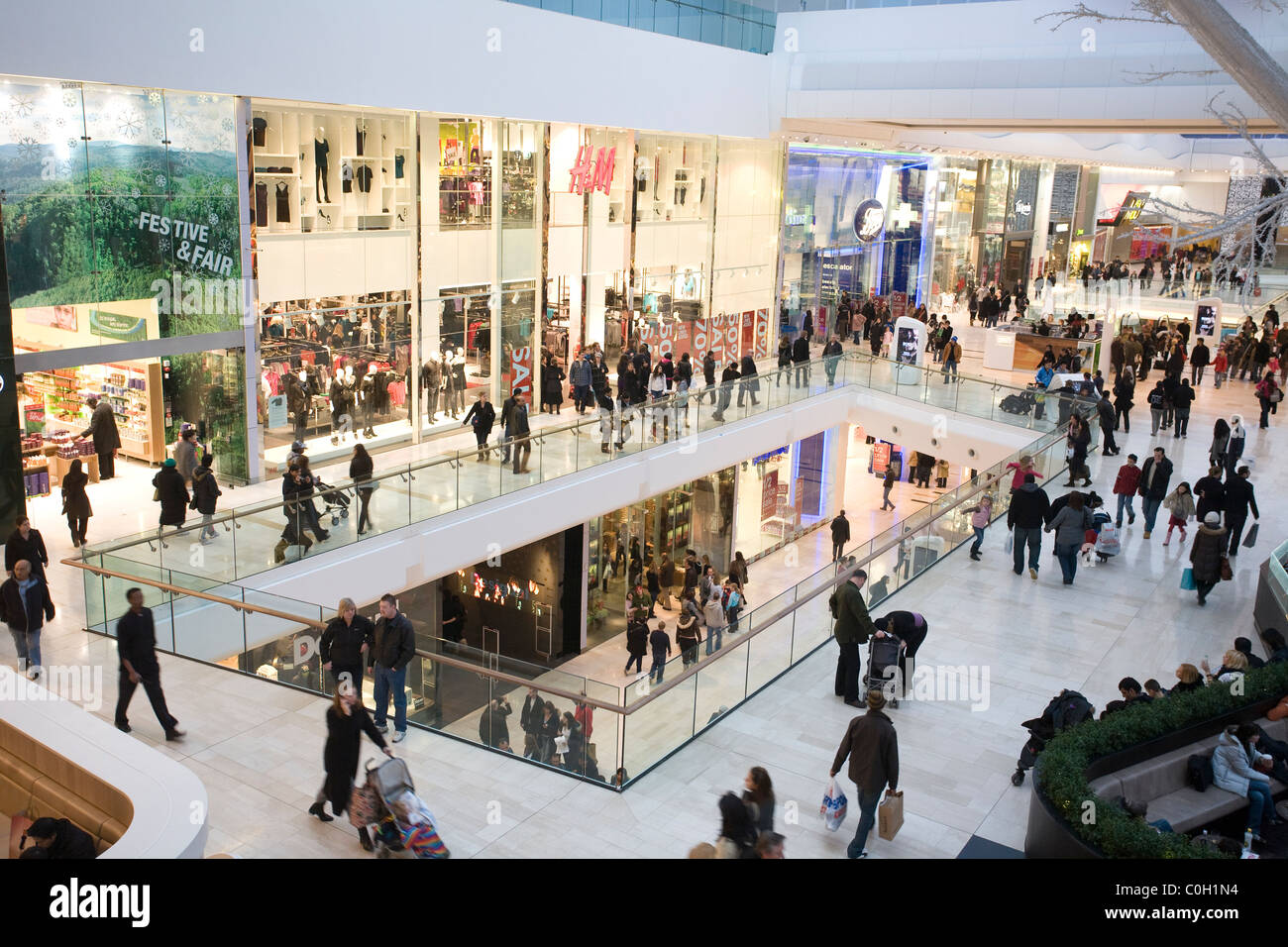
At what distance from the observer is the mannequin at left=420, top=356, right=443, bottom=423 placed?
20.0 m

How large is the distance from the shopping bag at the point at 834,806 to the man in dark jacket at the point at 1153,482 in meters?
8.99

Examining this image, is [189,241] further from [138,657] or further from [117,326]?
[138,657]

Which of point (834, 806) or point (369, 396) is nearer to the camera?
point (834, 806)

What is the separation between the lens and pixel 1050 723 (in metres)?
9.05

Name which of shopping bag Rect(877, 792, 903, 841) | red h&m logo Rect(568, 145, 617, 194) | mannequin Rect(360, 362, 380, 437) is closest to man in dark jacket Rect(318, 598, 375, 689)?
shopping bag Rect(877, 792, 903, 841)

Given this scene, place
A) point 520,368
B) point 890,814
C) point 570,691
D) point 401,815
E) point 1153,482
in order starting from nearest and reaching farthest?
point 401,815
point 890,814
point 570,691
point 1153,482
point 520,368

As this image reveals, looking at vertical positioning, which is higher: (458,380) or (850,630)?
(458,380)

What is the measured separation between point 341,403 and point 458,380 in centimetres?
266

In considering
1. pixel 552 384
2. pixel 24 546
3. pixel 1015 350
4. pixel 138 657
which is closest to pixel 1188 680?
pixel 138 657

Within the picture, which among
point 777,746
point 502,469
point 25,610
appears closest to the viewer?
point 777,746

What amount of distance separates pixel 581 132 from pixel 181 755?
15.9 m

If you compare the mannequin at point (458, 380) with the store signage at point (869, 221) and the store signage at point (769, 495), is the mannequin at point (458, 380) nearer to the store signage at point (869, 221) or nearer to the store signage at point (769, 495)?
the store signage at point (769, 495)
